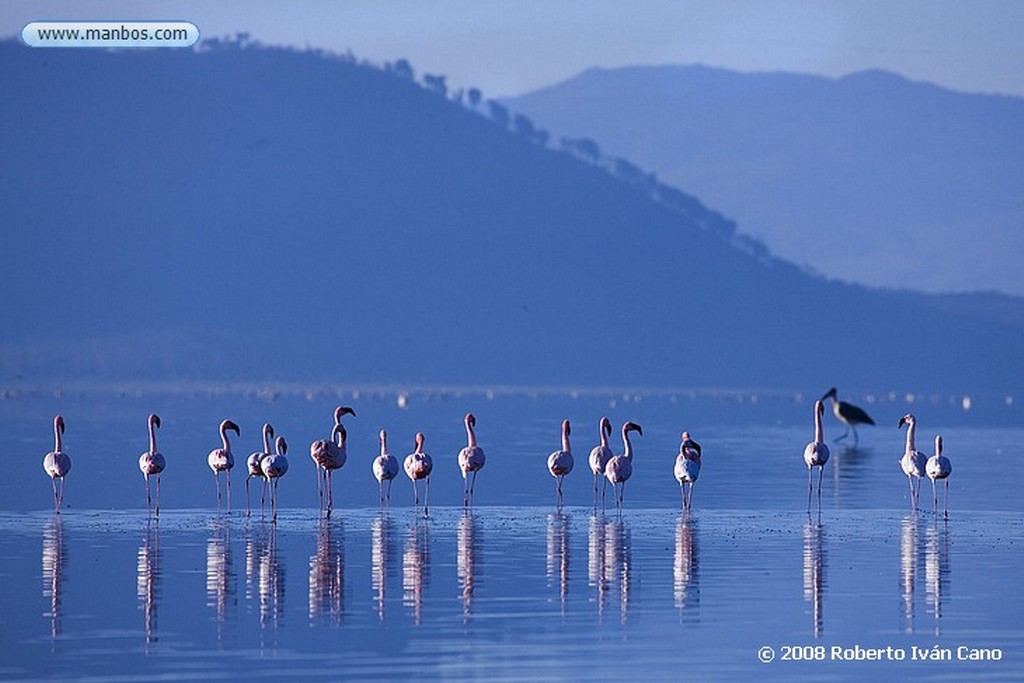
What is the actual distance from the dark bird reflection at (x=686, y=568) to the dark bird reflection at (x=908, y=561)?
1948 mm

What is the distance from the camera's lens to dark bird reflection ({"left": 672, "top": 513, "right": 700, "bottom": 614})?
20094 mm

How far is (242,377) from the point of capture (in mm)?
182750

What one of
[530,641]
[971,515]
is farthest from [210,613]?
[971,515]

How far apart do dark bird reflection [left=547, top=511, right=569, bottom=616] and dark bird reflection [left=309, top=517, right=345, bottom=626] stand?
2.08 m

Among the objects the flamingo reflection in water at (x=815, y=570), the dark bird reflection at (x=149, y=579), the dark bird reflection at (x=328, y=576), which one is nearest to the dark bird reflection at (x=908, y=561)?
the flamingo reflection in water at (x=815, y=570)

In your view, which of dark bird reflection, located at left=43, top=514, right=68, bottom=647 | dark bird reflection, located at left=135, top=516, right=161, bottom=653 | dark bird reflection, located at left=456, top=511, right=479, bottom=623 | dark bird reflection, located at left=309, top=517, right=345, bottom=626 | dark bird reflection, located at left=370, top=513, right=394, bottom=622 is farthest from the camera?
dark bird reflection, located at left=370, top=513, right=394, bottom=622

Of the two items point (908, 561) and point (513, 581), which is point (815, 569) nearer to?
point (908, 561)

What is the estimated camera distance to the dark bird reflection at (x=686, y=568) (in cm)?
2009

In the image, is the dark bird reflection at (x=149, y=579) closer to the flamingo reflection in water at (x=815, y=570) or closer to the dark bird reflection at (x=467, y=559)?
the dark bird reflection at (x=467, y=559)

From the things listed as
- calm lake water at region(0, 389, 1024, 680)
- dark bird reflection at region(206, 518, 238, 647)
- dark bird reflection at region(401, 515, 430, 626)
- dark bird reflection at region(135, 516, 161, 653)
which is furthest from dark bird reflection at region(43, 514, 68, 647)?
dark bird reflection at region(401, 515, 430, 626)

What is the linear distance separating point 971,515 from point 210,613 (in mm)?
13574

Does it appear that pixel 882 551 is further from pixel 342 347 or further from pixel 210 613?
pixel 342 347

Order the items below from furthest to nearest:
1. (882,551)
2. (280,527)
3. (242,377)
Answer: (242,377), (280,527), (882,551)

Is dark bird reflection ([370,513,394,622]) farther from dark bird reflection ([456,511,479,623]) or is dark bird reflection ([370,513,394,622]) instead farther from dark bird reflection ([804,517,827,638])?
dark bird reflection ([804,517,827,638])
